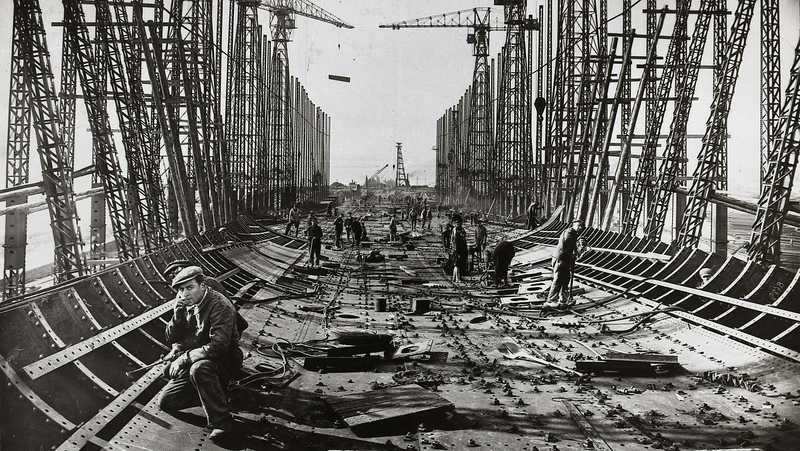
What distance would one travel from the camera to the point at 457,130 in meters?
69.6

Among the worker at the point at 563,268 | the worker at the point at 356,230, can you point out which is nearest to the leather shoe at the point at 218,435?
the worker at the point at 563,268

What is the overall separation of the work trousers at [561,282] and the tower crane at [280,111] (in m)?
26.3

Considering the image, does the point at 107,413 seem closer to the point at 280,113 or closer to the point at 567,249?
the point at 567,249

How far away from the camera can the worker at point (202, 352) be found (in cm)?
573

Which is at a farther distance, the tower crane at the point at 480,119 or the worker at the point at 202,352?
the tower crane at the point at 480,119

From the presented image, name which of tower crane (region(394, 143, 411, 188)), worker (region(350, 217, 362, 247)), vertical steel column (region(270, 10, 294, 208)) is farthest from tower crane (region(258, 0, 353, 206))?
tower crane (region(394, 143, 411, 188))

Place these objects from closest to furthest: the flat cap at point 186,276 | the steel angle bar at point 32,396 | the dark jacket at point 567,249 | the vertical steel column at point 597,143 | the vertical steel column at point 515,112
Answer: the steel angle bar at point 32,396 → the flat cap at point 186,276 → the dark jacket at point 567,249 → the vertical steel column at point 597,143 → the vertical steel column at point 515,112

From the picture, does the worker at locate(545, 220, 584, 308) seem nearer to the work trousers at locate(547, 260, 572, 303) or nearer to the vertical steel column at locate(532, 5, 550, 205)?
the work trousers at locate(547, 260, 572, 303)

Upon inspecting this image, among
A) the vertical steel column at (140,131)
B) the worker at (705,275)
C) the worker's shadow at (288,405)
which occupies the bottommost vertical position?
the worker's shadow at (288,405)

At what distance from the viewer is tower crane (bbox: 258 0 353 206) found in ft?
139

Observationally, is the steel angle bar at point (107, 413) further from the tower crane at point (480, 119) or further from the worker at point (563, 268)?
the tower crane at point (480, 119)

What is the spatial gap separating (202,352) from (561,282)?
Result: 8.97m

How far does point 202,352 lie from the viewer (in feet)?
19.1

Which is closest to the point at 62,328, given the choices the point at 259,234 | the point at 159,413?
the point at 159,413
